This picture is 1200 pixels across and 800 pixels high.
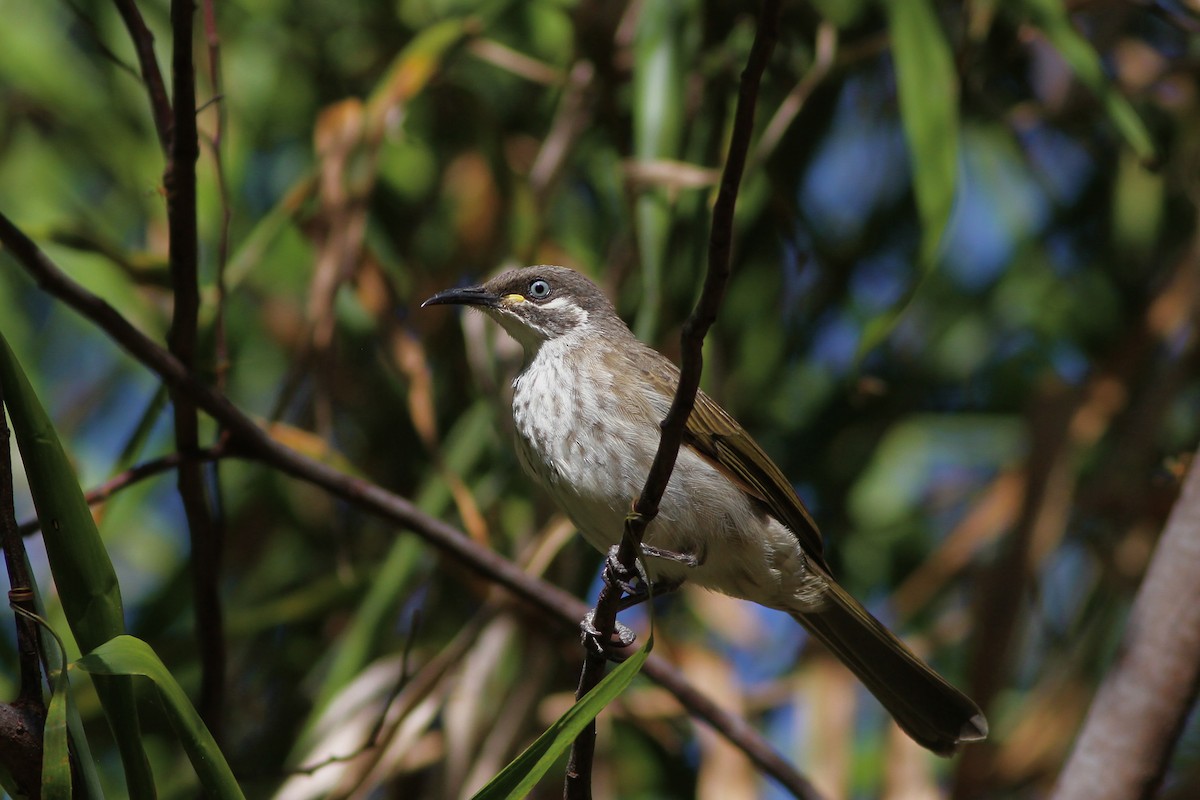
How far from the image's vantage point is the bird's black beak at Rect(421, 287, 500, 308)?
3953 mm

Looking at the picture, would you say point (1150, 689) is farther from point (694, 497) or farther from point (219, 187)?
point (219, 187)

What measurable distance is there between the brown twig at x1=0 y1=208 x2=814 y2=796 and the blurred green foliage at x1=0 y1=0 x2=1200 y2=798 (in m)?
0.62

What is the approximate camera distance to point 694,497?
3396mm

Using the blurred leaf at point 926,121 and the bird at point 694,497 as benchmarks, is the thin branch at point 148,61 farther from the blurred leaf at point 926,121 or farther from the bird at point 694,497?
the blurred leaf at point 926,121

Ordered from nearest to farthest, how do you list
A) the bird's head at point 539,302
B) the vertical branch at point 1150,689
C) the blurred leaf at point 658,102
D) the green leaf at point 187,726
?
the green leaf at point 187,726
the vertical branch at point 1150,689
the blurred leaf at point 658,102
the bird's head at point 539,302

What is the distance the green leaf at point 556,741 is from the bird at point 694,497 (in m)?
1.06

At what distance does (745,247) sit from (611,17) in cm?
106

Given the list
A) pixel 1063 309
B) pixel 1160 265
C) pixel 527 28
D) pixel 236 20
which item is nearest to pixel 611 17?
pixel 527 28

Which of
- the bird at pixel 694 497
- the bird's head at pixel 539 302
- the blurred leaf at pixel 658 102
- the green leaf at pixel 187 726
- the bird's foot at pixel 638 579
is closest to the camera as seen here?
the green leaf at pixel 187 726

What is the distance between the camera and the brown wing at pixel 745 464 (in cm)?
348

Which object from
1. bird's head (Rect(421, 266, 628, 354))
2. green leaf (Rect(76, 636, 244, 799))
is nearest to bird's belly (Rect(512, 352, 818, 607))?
bird's head (Rect(421, 266, 628, 354))

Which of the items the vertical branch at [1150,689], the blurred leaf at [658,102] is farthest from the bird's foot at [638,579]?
the vertical branch at [1150,689]

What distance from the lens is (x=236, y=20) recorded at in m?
5.13

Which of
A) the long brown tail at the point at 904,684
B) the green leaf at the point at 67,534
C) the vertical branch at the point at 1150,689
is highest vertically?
the green leaf at the point at 67,534
